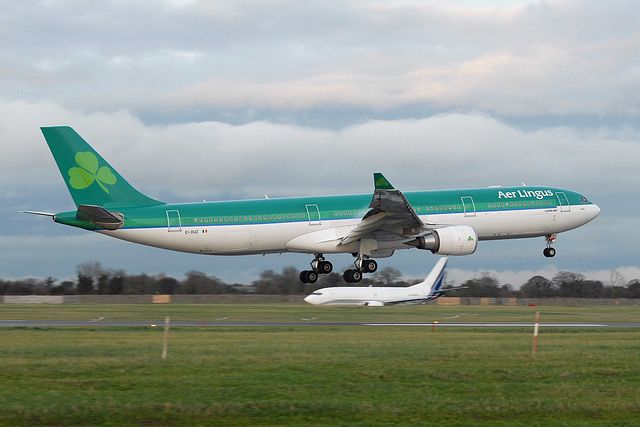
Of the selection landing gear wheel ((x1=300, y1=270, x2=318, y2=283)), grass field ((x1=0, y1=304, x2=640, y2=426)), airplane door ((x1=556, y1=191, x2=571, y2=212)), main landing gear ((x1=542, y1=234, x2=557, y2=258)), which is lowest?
grass field ((x1=0, y1=304, x2=640, y2=426))

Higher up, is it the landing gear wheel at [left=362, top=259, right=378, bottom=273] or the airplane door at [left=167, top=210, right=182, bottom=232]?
the airplane door at [left=167, top=210, right=182, bottom=232]

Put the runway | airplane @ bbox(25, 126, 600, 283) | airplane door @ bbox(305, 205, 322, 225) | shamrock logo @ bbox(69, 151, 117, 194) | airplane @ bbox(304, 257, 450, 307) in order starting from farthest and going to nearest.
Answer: airplane @ bbox(304, 257, 450, 307), airplane door @ bbox(305, 205, 322, 225), the runway, shamrock logo @ bbox(69, 151, 117, 194), airplane @ bbox(25, 126, 600, 283)

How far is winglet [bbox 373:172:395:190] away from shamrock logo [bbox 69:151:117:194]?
1593cm

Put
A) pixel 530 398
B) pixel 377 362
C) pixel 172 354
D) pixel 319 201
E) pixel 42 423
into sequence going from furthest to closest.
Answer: pixel 319 201 → pixel 172 354 → pixel 377 362 → pixel 530 398 → pixel 42 423

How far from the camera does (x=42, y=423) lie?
18.5m

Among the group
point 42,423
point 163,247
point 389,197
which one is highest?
point 389,197

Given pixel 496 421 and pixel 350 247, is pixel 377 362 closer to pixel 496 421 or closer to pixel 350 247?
pixel 496 421

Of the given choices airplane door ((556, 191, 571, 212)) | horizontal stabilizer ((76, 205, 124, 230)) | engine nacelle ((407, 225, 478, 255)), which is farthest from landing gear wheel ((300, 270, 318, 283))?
airplane door ((556, 191, 571, 212))

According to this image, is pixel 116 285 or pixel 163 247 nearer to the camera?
pixel 163 247

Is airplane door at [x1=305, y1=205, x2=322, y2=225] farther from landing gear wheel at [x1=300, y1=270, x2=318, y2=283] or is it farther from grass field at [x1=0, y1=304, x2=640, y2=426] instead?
grass field at [x1=0, y1=304, x2=640, y2=426]

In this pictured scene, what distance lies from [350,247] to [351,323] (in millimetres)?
4854

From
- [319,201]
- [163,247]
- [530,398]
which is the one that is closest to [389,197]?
[319,201]

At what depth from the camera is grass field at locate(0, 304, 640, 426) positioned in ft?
64.9

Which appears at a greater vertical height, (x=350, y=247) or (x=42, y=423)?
(x=350, y=247)
